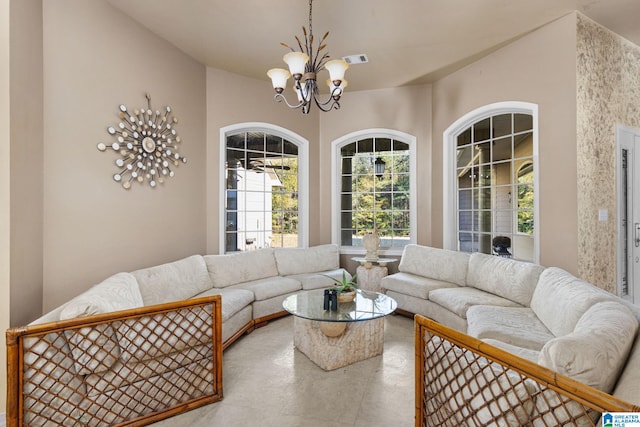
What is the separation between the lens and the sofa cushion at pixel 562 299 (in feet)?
6.58

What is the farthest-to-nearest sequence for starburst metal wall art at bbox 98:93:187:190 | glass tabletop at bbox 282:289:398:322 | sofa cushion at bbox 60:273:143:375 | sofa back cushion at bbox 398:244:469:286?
sofa back cushion at bbox 398:244:469:286
starburst metal wall art at bbox 98:93:187:190
glass tabletop at bbox 282:289:398:322
sofa cushion at bbox 60:273:143:375

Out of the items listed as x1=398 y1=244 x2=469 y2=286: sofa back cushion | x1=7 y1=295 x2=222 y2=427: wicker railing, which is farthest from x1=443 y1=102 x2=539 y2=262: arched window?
x1=7 y1=295 x2=222 y2=427: wicker railing

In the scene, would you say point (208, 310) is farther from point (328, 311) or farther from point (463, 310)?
point (463, 310)

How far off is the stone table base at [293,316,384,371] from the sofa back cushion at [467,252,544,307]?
1.27 meters

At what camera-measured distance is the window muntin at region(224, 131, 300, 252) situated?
4.64 meters

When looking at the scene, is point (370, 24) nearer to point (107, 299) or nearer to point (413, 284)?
point (413, 284)

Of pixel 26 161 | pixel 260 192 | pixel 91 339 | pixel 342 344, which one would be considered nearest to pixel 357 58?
pixel 260 192

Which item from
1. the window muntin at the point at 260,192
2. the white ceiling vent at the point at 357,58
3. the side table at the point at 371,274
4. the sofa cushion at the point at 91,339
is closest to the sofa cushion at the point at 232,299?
the sofa cushion at the point at 91,339

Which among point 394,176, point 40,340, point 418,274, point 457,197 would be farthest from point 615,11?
point 40,340

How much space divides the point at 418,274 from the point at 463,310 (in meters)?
1.17

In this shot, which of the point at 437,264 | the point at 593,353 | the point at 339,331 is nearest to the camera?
the point at 593,353

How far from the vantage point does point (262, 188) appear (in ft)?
16.2

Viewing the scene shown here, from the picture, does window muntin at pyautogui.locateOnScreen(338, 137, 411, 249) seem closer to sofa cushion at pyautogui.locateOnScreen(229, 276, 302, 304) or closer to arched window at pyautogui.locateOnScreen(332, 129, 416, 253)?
arched window at pyautogui.locateOnScreen(332, 129, 416, 253)

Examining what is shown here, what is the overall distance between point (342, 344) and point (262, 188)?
2.86m
